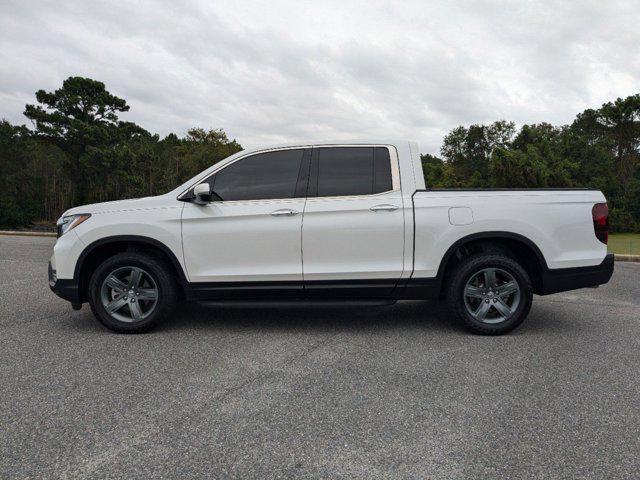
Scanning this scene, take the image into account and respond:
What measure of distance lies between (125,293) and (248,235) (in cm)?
138

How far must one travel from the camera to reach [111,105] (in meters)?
48.9

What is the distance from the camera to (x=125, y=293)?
518 centimetres

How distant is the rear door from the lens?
500 centimetres

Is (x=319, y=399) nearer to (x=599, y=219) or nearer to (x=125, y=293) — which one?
(x=125, y=293)

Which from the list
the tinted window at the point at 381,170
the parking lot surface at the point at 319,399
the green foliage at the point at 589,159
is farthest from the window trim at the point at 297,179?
the green foliage at the point at 589,159

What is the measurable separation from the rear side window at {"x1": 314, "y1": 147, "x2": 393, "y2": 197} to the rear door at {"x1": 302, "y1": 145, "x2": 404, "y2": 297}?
3 centimetres

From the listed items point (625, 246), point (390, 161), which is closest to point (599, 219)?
point (390, 161)

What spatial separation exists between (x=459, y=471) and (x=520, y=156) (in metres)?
49.7

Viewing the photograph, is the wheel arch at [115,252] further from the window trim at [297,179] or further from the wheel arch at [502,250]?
the wheel arch at [502,250]

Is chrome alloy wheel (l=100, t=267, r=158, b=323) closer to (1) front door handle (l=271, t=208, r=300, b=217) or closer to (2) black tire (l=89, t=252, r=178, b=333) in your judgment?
(2) black tire (l=89, t=252, r=178, b=333)

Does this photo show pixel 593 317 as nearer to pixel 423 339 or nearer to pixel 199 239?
pixel 423 339

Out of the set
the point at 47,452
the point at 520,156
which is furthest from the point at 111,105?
the point at 47,452

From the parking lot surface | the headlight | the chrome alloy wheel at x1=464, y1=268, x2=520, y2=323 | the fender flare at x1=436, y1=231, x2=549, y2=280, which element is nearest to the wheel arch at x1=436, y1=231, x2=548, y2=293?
the fender flare at x1=436, y1=231, x2=549, y2=280

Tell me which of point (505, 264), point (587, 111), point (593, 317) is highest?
point (587, 111)
